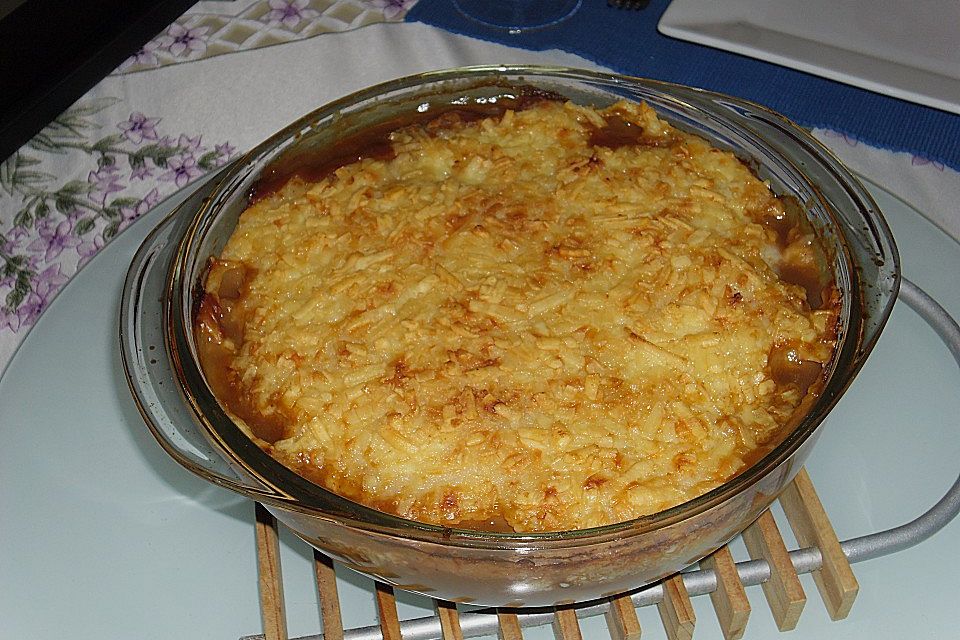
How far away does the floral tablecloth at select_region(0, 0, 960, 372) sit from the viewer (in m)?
1.86

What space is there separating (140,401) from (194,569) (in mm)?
284

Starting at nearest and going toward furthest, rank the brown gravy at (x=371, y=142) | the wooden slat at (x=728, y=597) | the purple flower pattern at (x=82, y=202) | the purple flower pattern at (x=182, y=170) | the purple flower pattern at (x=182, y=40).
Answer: the wooden slat at (x=728, y=597)
the brown gravy at (x=371, y=142)
the purple flower pattern at (x=82, y=202)
the purple flower pattern at (x=182, y=170)
the purple flower pattern at (x=182, y=40)

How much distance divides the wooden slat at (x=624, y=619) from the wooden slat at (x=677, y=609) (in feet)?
0.13

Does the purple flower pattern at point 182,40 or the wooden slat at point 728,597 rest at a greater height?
the purple flower pattern at point 182,40

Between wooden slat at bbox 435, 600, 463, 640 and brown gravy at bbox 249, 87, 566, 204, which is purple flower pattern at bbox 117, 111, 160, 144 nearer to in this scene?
brown gravy at bbox 249, 87, 566, 204

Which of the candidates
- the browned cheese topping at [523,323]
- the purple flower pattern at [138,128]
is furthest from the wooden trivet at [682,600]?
the purple flower pattern at [138,128]

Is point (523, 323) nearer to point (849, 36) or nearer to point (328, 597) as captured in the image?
point (328, 597)

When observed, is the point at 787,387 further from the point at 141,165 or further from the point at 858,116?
the point at 141,165

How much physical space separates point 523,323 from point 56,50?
1.38 meters

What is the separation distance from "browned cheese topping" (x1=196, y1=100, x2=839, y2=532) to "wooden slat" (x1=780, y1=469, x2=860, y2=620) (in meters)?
0.16

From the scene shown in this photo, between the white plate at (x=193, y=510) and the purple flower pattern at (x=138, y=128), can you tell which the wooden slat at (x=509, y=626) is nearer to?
the white plate at (x=193, y=510)

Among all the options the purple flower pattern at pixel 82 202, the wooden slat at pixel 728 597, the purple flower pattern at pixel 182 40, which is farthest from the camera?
the purple flower pattern at pixel 182 40

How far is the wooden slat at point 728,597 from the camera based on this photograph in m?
1.18

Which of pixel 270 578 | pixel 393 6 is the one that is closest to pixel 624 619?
pixel 270 578
